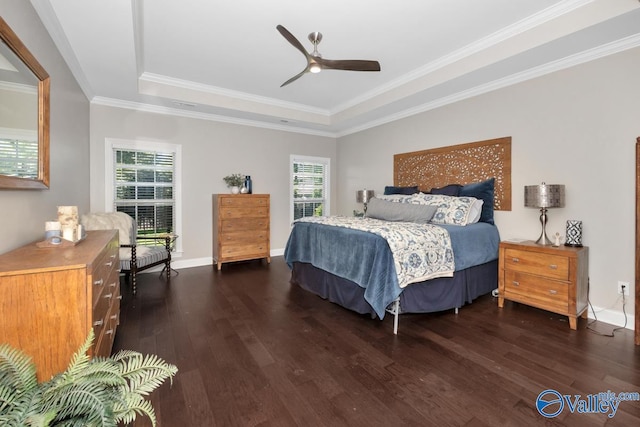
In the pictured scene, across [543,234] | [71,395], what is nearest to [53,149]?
[71,395]

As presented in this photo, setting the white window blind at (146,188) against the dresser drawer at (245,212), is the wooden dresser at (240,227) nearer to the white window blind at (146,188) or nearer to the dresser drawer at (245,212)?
the dresser drawer at (245,212)

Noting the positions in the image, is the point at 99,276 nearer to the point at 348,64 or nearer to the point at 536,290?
the point at 348,64

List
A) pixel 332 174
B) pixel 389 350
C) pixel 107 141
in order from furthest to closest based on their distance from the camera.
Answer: pixel 332 174 → pixel 107 141 → pixel 389 350

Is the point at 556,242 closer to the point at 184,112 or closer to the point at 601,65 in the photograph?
the point at 601,65

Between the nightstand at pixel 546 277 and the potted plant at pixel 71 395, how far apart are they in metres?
3.07

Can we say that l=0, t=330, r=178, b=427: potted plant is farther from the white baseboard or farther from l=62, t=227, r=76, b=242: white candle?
the white baseboard

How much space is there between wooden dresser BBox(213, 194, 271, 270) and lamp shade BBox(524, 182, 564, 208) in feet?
11.9

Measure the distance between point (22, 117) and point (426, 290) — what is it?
3.19 metres

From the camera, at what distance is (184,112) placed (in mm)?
4496

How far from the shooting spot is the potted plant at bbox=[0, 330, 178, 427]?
871 mm

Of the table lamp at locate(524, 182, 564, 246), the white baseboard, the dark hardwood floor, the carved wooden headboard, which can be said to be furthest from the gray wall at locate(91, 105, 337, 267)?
the white baseboard

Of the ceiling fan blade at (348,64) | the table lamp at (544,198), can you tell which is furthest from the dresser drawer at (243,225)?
the table lamp at (544,198)

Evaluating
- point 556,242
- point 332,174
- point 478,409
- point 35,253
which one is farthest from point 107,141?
point 556,242

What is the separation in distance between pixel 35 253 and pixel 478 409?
2.51m
